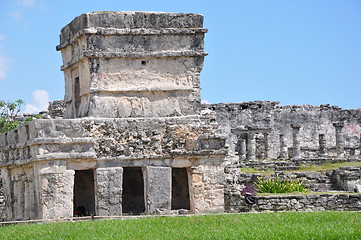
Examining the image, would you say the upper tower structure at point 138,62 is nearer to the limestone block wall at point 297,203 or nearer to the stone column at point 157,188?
the stone column at point 157,188

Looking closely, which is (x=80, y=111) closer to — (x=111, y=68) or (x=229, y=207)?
(x=111, y=68)

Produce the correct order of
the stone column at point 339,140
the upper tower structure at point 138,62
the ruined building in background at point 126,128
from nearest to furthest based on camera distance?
the ruined building in background at point 126,128 → the upper tower structure at point 138,62 → the stone column at point 339,140

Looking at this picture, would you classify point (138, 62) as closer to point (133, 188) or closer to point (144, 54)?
point (144, 54)

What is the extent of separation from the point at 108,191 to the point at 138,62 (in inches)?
137

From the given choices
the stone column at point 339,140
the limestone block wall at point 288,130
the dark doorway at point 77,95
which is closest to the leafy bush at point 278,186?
the dark doorway at point 77,95

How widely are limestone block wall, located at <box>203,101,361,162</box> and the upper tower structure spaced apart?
50.7ft

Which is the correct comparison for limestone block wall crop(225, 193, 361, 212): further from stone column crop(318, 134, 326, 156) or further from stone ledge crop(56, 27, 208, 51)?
stone column crop(318, 134, 326, 156)

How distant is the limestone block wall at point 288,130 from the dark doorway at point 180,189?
13.6 m

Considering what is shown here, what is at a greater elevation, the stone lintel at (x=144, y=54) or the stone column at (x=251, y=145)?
the stone lintel at (x=144, y=54)

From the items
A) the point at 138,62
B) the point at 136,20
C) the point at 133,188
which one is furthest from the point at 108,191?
the point at 136,20

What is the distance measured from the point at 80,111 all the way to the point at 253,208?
208 inches

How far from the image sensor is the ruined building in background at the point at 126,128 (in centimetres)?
1847

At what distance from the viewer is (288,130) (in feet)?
130

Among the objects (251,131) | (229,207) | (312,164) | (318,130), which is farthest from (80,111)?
(318,130)
